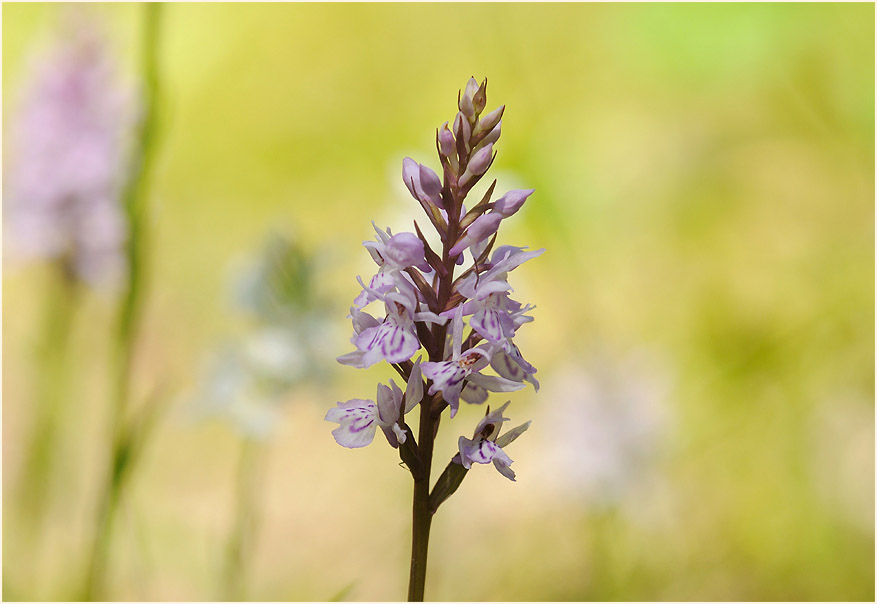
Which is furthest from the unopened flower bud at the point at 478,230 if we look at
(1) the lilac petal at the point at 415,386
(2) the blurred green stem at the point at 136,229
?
(2) the blurred green stem at the point at 136,229

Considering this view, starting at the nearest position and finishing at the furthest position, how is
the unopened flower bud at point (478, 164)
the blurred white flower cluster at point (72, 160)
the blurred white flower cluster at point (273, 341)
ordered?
the unopened flower bud at point (478, 164) < the blurred white flower cluster at point (273, 341) < the blurred white flower cluster at point (72, 160)

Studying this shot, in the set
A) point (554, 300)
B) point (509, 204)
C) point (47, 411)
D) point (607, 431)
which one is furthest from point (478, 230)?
point (554, 300)

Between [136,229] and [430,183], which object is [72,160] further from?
[430,183]

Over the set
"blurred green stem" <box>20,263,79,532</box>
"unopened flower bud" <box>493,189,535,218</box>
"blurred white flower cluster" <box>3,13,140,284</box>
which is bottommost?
"blurred green stem" <box>20,263,79,532</box>

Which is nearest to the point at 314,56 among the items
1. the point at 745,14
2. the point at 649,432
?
the point at 745,14

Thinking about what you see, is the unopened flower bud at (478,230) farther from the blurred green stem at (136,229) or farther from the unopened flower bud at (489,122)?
the blurred green stem at (136,229)

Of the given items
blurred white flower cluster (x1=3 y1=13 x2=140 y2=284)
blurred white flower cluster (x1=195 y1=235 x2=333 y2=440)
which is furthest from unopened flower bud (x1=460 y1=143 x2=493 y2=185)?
blurred white flower cluster (x1=3 y1=13 x2=140 y2=284)

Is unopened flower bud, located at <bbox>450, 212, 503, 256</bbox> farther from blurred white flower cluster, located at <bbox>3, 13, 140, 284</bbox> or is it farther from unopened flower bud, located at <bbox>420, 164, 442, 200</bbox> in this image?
blurred white flower cluster, located at <bbox>3, 13, 140, 284</bbox>
